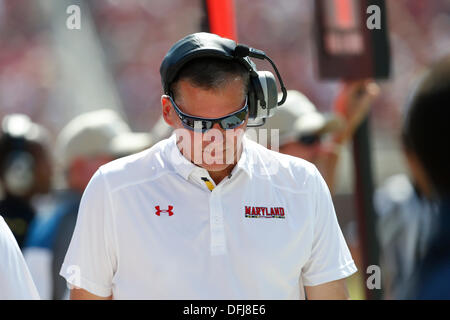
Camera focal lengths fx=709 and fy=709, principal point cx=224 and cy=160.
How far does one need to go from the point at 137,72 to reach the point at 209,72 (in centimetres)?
865

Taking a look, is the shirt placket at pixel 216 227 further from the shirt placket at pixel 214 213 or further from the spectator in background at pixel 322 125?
the spectator in background at pixel 322 125

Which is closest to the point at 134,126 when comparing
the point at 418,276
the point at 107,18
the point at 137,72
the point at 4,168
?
the point at 137,72

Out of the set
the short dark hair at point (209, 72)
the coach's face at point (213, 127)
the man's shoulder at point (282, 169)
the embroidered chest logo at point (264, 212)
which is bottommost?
the embroidered chest logo at point (264, 212)

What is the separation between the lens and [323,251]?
1.90 m

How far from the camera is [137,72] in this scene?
10320 millimetres

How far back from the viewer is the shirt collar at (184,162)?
73.8 inches

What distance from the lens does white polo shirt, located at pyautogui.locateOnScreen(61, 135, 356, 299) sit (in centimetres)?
178

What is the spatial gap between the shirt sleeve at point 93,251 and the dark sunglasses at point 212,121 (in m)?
0.29

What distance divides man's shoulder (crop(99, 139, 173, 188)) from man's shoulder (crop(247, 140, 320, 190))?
0.24m

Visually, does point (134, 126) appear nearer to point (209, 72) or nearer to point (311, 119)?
point (311, 119)

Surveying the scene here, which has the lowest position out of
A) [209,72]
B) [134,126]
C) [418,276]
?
[134,126]

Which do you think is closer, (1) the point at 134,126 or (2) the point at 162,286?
(2) the point at 162,286

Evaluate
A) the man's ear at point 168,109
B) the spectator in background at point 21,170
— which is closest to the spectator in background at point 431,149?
the man's ear at point 168,109

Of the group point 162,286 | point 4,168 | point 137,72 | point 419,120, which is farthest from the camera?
point 137,72
